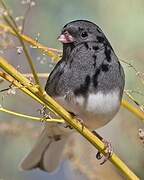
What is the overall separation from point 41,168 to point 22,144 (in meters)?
0.22

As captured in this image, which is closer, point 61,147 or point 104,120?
point 104,120

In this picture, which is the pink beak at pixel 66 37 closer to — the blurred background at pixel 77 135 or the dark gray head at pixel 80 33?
the dark gray head at pixel 80 33

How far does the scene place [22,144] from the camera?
200cm

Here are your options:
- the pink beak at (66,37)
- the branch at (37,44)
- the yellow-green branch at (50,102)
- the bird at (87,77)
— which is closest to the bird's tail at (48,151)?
the bird at (87,77)

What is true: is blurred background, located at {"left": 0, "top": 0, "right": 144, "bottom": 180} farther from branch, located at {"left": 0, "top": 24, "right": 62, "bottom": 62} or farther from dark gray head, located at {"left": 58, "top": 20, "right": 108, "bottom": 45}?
branch, located at {"left": 0, "top": 24, "right": 62, "bottom": 62}

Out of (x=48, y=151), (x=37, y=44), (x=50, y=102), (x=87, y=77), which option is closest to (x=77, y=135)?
(x=48, y=151)

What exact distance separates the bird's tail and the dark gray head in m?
0.44

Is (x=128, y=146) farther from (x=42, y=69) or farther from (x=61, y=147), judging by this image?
(x=42, y=69)

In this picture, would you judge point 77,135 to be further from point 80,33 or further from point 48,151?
point 80,33

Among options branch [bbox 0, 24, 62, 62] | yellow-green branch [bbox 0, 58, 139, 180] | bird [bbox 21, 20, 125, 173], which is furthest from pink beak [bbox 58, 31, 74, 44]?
yellow-green branch [bbox 0, 58, 139, 180]

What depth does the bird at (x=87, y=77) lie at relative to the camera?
1332 millimetres

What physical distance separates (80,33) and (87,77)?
0.12 m

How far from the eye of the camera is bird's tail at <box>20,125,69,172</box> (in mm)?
→ 1752

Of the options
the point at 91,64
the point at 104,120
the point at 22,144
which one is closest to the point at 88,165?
the point at 104,120
